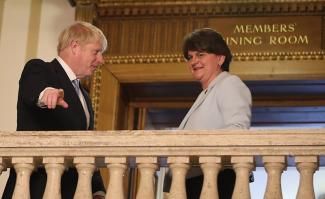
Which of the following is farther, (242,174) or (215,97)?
(215,97)

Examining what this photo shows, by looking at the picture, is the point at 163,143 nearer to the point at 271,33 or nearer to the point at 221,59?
the point at 221,59

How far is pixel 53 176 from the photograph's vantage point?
371 cm

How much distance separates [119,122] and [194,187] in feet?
8.22

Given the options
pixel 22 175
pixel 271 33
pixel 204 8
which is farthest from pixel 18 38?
pixel 22 175

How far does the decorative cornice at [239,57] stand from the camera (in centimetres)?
603

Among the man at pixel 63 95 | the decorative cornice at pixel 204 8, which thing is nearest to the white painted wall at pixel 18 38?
the decorative cornice at pixel 204 8

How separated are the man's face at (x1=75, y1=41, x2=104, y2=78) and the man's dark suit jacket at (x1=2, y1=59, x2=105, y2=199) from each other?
0.36ft

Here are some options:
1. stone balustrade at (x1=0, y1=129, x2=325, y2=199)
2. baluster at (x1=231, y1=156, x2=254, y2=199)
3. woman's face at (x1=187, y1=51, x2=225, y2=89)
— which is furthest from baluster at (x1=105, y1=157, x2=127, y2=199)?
woman's face at (x1=187, y1=51, x2=225, y2=89)

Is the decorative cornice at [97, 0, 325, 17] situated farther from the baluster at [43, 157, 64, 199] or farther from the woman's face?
the baluster at [43, 157, 64, 199]

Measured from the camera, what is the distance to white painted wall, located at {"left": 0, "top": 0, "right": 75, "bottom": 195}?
6484mm

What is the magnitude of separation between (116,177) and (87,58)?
0.82 metres

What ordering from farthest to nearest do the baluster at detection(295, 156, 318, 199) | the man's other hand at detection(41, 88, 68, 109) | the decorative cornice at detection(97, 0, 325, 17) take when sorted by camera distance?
the decorative cornice at detection(97, 0, 325, 17) → the man's other hand at detection(41, 88, 68, 109) → the baluster at detection(295, 156, 318, 199)

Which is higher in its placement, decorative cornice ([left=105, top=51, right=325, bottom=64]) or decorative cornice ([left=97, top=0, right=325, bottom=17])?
decorative cornice ([left=97, top=0, right=325, bottom=17])

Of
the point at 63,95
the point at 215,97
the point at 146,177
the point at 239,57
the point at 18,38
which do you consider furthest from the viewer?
the point at 18,38
